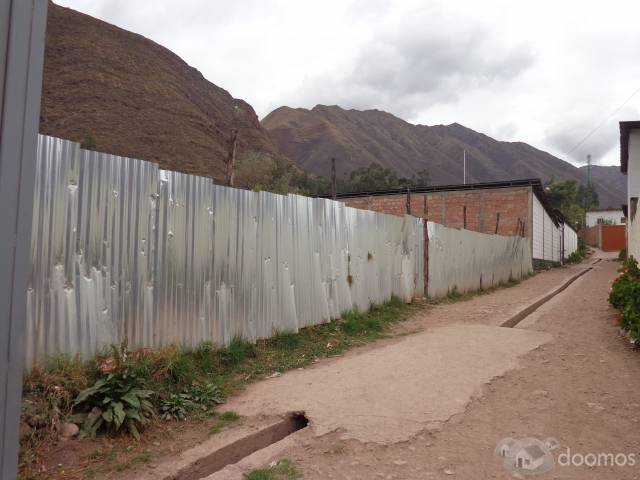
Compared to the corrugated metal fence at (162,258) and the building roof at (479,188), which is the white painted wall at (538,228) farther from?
the corrugated metal fence at (162,258)

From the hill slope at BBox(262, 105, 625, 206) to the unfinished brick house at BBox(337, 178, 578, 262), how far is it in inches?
2805

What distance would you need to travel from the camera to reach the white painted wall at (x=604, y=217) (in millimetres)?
63906

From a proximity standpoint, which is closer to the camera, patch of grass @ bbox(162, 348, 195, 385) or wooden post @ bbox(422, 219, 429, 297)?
patch of grass @ bbox(162, 348, 195, 385)

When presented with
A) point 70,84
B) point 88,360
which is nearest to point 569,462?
point 88,360

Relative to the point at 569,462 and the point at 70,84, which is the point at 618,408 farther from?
the point at 70,84

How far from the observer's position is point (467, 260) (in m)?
12.6

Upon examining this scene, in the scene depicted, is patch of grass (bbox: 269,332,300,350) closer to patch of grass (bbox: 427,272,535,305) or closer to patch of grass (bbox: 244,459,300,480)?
patch of grass (bbox: 244,459,300,480)

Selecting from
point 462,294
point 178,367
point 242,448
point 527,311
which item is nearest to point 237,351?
point 178,367

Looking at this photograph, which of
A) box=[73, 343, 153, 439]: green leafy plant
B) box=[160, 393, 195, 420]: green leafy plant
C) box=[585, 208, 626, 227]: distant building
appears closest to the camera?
box=[73, 343, 153, 439]: green leafy plant

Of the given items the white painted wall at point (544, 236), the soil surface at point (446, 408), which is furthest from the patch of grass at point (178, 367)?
the white painted wall at point (544, 236)

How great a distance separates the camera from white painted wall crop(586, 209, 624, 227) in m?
63.9

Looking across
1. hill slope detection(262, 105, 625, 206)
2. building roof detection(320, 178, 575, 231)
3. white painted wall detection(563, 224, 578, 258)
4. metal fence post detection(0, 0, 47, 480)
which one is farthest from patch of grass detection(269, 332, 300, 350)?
hill slope detection(262, 105, 625, 206)

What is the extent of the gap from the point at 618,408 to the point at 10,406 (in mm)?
4132

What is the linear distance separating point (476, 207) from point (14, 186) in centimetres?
2240
